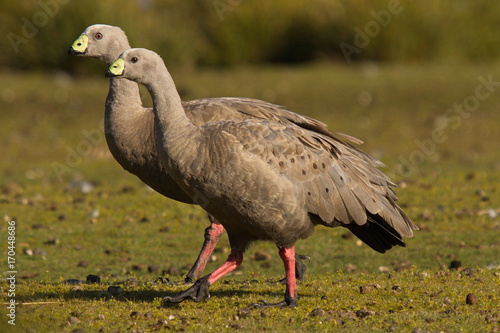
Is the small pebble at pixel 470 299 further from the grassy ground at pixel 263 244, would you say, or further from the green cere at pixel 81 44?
the green cere at pixel 81 44

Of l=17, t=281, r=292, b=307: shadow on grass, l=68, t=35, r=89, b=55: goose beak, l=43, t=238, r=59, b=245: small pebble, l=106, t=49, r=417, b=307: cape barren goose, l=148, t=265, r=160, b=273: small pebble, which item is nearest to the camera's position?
l=106, t=49, r=417, b=307: cape barren goose

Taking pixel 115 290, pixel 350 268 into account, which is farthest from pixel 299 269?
pixel 115 290

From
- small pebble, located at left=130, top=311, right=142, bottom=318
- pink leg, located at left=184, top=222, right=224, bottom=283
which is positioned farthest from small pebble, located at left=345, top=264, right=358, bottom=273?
small pebble, located at left=130, top=311, right=142, bottom=318

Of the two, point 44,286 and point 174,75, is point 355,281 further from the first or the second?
point 174,75

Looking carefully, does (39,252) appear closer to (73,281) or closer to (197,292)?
(73,281)

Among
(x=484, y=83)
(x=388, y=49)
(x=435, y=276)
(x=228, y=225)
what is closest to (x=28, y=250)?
(x=228, y=225)

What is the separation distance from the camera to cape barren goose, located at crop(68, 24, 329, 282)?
25.9ft

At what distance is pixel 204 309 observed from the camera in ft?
21.7

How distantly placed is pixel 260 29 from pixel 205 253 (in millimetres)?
14538

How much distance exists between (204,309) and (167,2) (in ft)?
58.5

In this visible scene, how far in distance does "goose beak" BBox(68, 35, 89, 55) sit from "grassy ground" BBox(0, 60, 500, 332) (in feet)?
7.17

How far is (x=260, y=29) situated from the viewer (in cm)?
2212

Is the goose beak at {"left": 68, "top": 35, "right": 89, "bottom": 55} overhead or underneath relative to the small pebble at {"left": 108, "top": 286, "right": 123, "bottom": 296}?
overhead

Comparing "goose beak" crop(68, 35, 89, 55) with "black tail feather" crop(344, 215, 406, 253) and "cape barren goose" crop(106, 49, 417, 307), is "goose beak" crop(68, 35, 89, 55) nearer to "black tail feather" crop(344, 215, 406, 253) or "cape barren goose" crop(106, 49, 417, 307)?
"cape barren goose" crop(106, 49, 417, 307)
